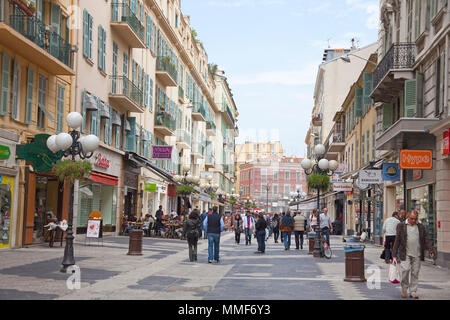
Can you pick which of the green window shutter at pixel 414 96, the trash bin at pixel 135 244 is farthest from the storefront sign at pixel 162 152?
the green window shutter at pixel 414 96

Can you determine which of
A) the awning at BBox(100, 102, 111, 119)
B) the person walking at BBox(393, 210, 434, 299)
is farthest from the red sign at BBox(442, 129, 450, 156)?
the awning at BBox(100, 102, 111, 119)

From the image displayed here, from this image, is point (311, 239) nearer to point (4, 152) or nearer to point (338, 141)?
point (4, 152)

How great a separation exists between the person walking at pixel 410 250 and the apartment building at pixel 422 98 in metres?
6.42

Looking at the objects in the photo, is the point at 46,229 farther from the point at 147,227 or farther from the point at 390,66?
the point at 390,66

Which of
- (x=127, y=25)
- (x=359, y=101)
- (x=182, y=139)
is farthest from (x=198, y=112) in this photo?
(x=127, y=25)

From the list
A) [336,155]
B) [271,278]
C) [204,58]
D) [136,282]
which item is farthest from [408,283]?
[204,58]

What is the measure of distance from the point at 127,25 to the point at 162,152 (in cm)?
880

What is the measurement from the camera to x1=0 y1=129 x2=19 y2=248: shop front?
64.8 feet

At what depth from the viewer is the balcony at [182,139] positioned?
48497 millimetres

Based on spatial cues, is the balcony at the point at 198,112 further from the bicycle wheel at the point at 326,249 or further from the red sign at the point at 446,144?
the red sign at the point at 446,144

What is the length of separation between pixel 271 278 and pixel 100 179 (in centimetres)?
1572

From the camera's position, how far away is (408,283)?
12.2 metres

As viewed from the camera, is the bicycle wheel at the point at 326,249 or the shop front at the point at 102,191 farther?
the shop front at the point at 102,191

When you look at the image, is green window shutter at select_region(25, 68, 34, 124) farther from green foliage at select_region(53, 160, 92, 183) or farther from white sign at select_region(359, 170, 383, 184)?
white sign at select_region(359, 170, 383, 184)
